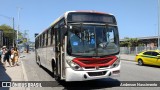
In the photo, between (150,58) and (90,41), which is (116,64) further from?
(150,58)

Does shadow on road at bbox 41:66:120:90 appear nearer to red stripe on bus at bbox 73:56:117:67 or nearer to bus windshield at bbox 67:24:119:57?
red stripe on bus at bbox 73:56:117:67

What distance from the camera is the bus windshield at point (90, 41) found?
1123 centimetres

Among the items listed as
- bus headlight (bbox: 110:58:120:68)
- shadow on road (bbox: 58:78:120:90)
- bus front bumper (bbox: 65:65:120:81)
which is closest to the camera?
bus front bumper (bbox: 65:65:120:81)

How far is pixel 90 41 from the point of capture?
449 inches

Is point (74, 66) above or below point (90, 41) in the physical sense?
below

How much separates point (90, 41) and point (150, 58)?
1500 centimetres

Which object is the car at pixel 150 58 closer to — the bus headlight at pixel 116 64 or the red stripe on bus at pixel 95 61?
the bus headlight at pixel 116 64

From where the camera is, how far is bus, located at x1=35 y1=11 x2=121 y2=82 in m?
11.1

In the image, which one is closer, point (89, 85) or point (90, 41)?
point (90, 41)

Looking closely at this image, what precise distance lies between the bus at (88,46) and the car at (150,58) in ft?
43.6

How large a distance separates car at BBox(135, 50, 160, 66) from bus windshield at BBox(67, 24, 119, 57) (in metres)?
13.5

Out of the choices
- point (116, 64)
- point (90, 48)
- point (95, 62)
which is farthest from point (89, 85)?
point (90, 48)

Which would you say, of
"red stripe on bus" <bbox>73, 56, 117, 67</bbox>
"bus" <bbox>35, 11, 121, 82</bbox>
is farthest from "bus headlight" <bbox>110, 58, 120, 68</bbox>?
"red stripe on bus" <bbox>73, 56, 117, 67</bbox>

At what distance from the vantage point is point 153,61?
2480 centimetres
